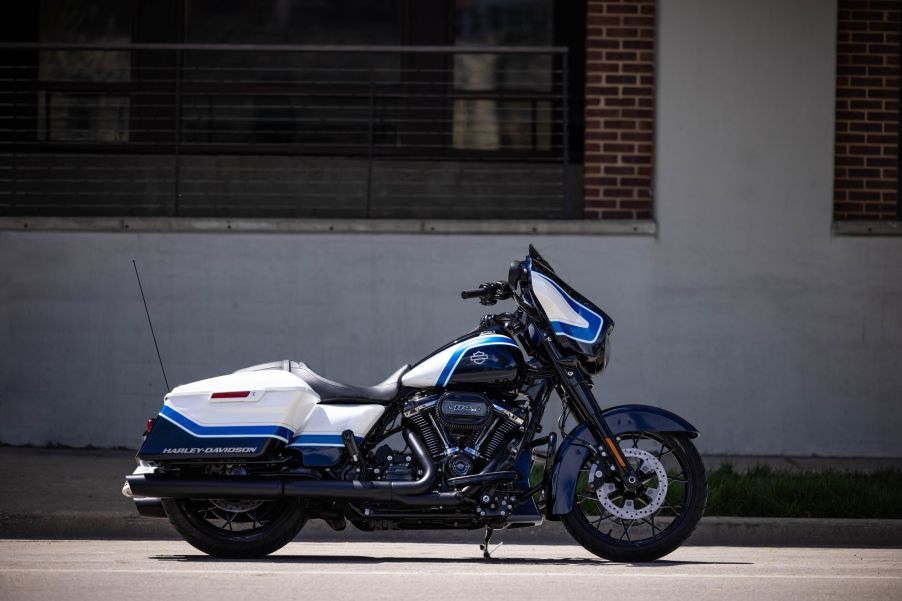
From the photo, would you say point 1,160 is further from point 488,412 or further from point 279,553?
point 488,412

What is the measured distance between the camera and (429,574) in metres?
6.66

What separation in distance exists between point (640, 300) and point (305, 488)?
527 cm

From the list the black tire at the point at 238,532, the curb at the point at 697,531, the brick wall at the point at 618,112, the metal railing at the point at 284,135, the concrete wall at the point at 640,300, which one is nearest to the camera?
the black tire at the point at 238,532

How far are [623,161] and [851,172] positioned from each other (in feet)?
6.74

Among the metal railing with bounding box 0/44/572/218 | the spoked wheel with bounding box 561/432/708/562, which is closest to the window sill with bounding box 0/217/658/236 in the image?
the metal railing with bounding box 0/44/572/218

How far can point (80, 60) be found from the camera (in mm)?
12969

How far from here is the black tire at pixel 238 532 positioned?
6.91m

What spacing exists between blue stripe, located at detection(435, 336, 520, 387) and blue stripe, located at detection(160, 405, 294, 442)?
0.83 m

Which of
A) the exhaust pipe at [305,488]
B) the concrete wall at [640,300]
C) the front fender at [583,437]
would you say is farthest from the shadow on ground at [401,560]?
the concrete wall at [640,300]

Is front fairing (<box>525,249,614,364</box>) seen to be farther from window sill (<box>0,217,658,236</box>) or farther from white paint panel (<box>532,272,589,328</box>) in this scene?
window sill (<box>0,217,658,236</box>)

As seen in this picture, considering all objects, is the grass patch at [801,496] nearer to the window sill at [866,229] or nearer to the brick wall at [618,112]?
the window sill at [866,229]

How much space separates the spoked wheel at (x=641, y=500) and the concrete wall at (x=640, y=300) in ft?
14.3

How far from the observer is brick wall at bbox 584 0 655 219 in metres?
11.6

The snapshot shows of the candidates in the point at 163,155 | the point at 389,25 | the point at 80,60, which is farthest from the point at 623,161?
the point at 80,60
